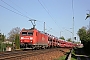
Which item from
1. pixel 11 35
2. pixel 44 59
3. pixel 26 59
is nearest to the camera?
pixel 26 59

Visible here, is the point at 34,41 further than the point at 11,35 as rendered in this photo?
No

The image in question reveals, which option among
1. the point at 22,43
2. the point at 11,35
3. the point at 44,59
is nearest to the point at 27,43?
the point at 22,43

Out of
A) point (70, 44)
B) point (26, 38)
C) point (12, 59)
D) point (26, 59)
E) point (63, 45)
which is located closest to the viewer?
point (12, 59)

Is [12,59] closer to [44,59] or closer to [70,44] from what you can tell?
[44,59]

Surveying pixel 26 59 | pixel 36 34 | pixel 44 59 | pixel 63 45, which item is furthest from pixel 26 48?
pixel 63 45

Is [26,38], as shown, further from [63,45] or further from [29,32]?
[63,45]

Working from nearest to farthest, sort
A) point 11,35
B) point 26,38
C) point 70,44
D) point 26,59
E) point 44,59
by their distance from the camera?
point 26,59, point 44,59, point 26,38, point 70,44, point 11,35

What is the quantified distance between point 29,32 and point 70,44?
191 ft

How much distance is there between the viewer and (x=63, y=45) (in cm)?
8538

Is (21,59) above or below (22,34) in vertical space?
below

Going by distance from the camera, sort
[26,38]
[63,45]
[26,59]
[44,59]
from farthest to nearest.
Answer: [63,45], [26,38], [44,59], [26,59]

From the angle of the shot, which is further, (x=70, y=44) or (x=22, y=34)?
(x=70, y=44)

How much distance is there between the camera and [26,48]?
35.3 metres

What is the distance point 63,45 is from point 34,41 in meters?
50.3
